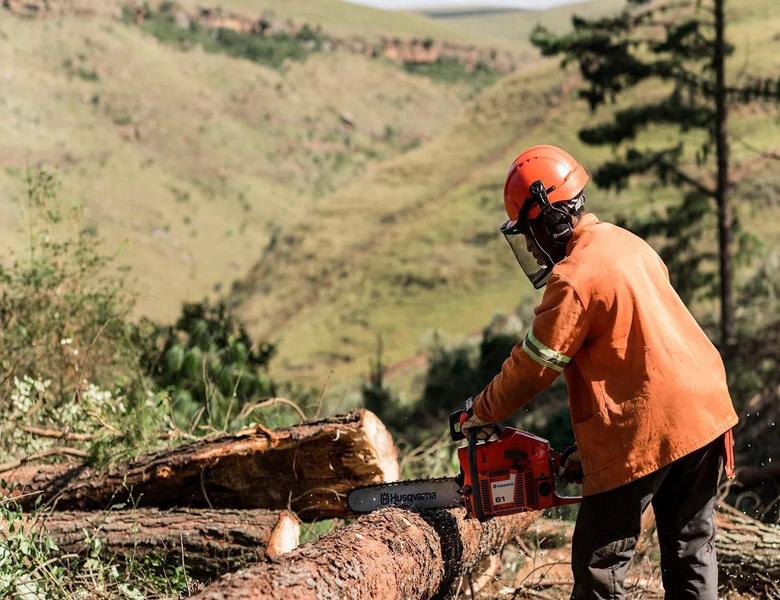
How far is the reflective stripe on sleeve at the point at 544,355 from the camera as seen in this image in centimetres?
325

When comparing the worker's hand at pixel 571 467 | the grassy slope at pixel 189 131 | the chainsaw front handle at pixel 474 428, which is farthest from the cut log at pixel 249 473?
the grassy slope at pixel 189 131

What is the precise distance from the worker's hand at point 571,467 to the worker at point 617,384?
0.18 m

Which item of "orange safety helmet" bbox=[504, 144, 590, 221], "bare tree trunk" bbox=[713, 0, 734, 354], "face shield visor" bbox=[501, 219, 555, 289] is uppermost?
"orange safety helmet" bbox=[504, 144, 590, 221]

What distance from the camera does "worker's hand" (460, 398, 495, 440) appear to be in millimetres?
3611

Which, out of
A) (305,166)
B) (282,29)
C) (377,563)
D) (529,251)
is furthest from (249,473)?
(282,29)

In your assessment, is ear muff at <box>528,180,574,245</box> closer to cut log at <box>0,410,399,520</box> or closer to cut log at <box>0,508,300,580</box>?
cut log at <box>0,410,399,520</box>

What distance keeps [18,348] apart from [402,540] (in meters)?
4.27

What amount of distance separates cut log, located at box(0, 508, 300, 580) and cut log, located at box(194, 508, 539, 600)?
731mm

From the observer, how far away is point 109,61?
330 feet

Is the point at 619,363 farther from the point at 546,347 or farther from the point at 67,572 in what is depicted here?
the point at 67,572

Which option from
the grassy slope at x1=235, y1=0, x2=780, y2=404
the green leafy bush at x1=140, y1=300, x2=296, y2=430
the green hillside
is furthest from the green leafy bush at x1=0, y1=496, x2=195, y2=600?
the grassy slope at x1=235, y1=0, x2=780, y2=404

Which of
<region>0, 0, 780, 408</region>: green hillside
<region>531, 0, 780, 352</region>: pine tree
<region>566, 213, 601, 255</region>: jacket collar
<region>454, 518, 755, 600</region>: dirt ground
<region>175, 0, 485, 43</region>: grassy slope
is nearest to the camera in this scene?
<region>566, 213, 601, 255</region>: jacket collar

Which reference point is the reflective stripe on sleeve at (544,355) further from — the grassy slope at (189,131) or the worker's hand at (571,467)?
the grassy slope at (189,131)

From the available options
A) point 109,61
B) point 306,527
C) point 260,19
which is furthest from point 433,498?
point 260,19
